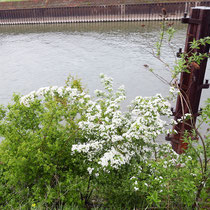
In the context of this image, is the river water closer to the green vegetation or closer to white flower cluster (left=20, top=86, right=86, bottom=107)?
white flower cluster (left=20, top=86, right=86, bottom=107)

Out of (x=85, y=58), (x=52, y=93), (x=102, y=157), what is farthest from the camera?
(x=85, y=58)

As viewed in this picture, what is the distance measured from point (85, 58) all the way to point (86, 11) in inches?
847

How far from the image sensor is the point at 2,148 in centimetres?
611

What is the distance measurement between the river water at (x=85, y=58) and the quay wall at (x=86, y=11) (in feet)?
10.7

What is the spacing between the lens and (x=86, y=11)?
41125 millimetres

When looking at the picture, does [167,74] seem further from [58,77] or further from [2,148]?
[2,148]

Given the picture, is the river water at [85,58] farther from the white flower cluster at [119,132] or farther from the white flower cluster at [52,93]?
the white flower cluster at [119,132]

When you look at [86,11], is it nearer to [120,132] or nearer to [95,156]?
[120,132]

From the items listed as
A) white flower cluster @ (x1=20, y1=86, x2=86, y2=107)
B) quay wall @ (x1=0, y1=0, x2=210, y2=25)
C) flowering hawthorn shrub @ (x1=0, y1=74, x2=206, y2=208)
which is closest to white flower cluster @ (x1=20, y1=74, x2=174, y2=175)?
flowering hawthorn shrub @ (x1=0, y1=74, x2=206, y2=208)

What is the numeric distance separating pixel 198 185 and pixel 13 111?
4.69 meters

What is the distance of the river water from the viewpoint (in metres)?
18.6

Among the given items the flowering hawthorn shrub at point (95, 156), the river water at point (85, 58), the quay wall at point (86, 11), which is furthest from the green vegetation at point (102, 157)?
the quay wall at point (86, 11)

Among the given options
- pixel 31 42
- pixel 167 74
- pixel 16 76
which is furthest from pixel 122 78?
pixel 31 42

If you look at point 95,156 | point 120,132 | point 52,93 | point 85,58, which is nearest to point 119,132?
point 120,132
